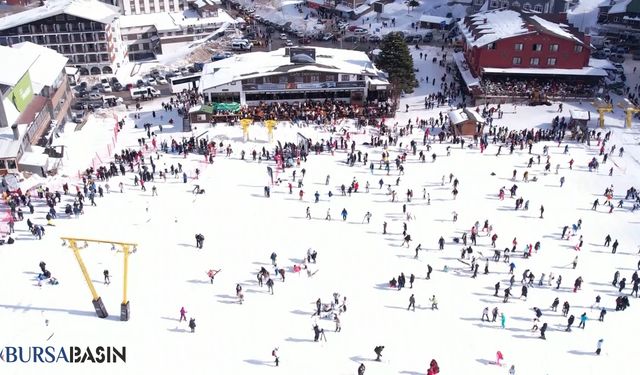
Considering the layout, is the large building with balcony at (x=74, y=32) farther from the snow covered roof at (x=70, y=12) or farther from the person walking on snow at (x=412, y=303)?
the person walking on snow at (x=412, y=303)

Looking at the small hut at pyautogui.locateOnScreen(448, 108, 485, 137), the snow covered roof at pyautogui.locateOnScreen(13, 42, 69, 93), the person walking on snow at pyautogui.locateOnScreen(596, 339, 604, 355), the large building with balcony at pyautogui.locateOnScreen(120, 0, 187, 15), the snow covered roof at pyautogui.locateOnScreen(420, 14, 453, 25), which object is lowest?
the person walking on snow at pyautogui.locateOnScreen(596, 339, 604, 355)

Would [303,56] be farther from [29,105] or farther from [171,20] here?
[171,20]

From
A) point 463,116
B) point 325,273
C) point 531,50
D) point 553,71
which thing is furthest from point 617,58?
point 325,273

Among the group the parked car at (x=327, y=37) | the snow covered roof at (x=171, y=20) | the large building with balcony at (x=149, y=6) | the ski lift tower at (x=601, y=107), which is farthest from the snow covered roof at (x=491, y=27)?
the large building with balcony at (x=149, y=6)

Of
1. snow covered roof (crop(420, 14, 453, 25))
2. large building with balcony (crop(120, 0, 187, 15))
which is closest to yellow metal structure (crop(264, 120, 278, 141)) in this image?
snow covered roof (crop(420, 14, 453, 25))

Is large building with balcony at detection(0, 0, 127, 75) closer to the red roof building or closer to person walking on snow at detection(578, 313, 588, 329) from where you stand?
the red roof building

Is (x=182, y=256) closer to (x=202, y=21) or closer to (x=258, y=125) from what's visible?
(x=258, y=125)
